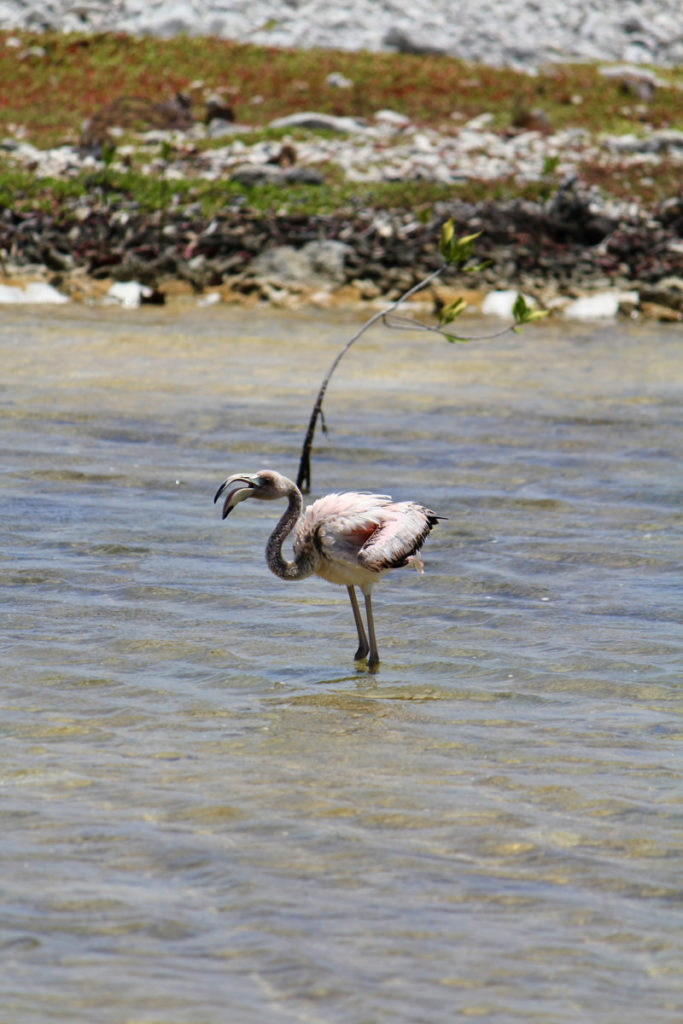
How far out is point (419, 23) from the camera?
49.9m

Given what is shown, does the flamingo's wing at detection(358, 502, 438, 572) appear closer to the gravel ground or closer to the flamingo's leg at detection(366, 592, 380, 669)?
the flamingo's leg at detection(366, 592, 380, 669)

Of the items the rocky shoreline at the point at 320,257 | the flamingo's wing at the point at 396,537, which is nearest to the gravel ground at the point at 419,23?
the rocky shoreline at the point at 320,257

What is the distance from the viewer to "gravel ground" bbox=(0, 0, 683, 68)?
155ft

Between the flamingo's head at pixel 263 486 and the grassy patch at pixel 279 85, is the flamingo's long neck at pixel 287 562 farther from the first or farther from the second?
the grassy patch at pixel 279 85

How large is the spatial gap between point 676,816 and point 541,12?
51.3 metres

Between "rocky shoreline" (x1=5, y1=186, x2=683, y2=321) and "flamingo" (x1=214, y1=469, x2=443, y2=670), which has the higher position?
"flamingo" (x1=214, y1=469, x2=443, y2=670)

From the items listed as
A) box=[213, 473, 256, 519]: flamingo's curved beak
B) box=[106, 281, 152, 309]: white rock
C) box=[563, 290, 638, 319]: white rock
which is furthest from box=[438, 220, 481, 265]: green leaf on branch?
box=[563, 290, 638, 319]: white rock

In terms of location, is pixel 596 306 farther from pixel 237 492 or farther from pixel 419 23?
pixel 419 23

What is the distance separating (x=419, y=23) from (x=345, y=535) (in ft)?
153

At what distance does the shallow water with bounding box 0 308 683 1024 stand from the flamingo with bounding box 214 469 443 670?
1.61 ft

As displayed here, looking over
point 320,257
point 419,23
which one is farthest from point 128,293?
point 419,23

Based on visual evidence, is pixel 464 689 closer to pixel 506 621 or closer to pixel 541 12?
pixel 506 621

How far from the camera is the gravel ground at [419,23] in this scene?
4716cm

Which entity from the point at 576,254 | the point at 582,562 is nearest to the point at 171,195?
the point at 576,254
